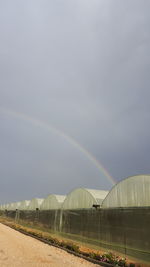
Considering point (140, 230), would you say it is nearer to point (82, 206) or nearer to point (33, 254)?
point (33, 254)

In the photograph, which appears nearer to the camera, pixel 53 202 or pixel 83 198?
pixel 83 198

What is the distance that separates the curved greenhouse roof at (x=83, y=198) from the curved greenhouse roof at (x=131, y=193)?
6.44 feet

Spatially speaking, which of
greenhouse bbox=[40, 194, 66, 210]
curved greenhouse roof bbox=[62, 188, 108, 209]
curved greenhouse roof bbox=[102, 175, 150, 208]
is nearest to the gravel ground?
curved greenhouse roof bbox=[102, 175, 150, 208]

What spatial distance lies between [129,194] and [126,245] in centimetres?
247

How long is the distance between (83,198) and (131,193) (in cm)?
623

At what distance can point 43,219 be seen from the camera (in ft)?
84.8

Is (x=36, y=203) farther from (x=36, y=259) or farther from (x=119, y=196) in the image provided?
(x=36, y=259)

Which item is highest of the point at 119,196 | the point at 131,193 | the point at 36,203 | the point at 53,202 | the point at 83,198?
the point at 131,193

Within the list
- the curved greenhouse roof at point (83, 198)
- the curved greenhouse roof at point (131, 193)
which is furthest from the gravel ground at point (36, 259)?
the curved greenhouse roof at point (83, 198)

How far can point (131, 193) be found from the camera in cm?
1291

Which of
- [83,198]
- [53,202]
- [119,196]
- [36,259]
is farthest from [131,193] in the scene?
[53,202]

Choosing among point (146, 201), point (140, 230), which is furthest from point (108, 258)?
point (146, 201)

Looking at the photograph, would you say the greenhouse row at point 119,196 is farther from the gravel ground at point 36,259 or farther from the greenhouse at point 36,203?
the greenhouse at point 36,203

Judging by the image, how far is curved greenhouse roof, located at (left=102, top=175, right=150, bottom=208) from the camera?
470 inches
